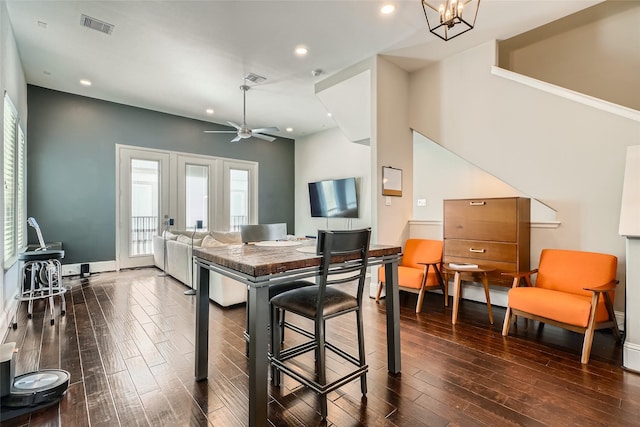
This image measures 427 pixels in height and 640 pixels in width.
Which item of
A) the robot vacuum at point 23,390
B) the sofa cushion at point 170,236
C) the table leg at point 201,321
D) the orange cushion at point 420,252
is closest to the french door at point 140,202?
the sofa cushion at point 170,236

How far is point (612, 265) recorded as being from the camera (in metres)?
2.63

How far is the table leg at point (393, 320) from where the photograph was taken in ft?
6.91

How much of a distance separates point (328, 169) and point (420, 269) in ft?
14.3

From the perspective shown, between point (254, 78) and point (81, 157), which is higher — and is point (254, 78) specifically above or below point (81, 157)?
above

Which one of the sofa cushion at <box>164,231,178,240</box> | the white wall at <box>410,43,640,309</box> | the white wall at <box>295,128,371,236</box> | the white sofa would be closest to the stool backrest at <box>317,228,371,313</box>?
the white sofa

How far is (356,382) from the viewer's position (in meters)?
2.03

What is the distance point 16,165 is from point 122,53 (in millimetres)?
1965

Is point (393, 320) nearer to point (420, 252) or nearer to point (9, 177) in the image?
point (420, 252)

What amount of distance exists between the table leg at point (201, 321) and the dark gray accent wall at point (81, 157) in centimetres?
496

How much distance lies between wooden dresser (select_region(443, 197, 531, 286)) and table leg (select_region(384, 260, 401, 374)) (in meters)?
1.81

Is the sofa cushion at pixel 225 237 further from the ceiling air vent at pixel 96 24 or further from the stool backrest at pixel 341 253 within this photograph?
the stool backrest at pixel 341 253

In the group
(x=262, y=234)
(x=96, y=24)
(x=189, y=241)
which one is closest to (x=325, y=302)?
(x=262, y=234)

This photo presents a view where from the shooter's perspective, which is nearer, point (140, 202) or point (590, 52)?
point (590, 52)

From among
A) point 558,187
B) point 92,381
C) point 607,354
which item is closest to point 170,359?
point 92,381
